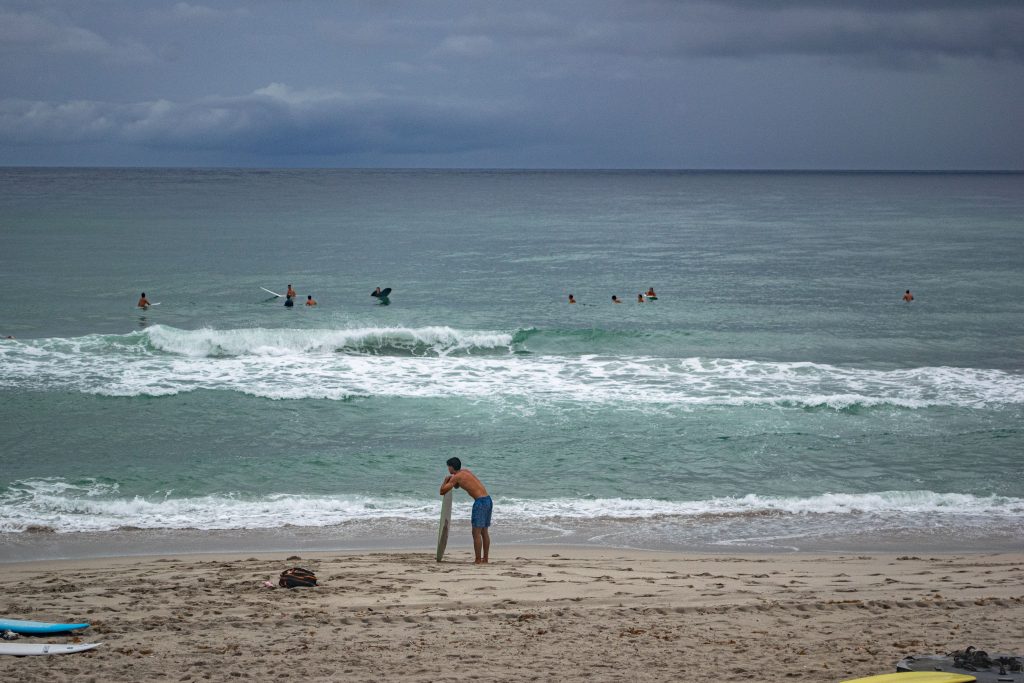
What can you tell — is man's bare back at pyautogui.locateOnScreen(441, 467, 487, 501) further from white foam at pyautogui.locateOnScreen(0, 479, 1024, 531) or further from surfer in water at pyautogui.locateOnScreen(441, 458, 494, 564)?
white foam at pyautogui.locateOnScreen(0, 479, 1024, 531)

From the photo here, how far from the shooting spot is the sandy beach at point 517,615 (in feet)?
28.3

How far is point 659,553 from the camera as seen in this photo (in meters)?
13.4

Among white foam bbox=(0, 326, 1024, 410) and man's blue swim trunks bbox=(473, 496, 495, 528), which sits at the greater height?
white foam bbox=(0, 326, 1024, 410)

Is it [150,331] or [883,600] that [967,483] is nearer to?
[883,600]

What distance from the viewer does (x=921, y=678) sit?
7766mm

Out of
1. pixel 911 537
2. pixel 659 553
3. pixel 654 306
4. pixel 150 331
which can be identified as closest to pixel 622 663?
pixel 659 553

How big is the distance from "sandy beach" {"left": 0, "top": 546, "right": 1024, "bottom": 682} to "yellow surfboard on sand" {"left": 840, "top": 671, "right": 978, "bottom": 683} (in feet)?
1.53

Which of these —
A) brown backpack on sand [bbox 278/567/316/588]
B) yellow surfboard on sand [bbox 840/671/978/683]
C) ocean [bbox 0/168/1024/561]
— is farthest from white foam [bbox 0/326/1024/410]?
yellow surfboard on sand [bbox 840/671/978/683]

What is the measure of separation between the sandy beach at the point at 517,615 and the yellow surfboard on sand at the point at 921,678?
0.47m

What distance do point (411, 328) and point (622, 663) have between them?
24.1 m

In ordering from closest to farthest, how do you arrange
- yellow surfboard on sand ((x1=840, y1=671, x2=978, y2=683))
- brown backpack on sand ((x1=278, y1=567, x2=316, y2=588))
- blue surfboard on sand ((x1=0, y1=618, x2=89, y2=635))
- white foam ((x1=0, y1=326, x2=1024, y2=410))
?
yellow surfboard on sand ((x1=840, y1=671, x2=978, y2=683)), blue surfboard on sand ((x1=0, y1=618, x2=89, y2=635)), brown backpack on sand ((x1=278, y1=567, x2=316, y2=588)), white foam ((x1=0, y1=326, x2=1024, y2=410))

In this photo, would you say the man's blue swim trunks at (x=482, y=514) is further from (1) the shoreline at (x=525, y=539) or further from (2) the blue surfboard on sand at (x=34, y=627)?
(2) the blue surfboard on sand at (x=34, y=627)

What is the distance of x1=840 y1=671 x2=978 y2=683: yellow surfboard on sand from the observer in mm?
7707

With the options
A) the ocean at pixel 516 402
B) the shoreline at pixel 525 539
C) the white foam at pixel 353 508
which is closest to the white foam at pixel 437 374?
the ocean at pixel 516 402
